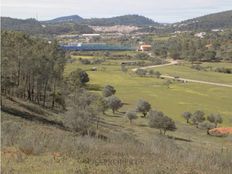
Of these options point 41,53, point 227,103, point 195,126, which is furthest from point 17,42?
point 227,103

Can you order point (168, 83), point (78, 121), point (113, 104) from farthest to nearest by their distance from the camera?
point (168, 83), point (113, 104), point (78, 121)

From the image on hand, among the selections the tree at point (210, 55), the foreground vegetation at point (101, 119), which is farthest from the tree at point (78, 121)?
the tree at point (210, 55)

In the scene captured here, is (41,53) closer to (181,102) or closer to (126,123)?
(126,123)

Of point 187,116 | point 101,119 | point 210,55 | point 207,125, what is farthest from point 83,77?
point 210,55

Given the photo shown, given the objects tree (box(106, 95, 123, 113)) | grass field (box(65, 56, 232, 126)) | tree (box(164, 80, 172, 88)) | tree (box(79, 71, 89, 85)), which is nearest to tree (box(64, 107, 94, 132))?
tree (box(106, 95, 123, 113))

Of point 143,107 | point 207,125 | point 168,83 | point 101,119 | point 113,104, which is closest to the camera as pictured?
point 101,119

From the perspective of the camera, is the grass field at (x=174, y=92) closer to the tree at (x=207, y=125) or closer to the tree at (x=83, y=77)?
the tree at (x=83, y=77)

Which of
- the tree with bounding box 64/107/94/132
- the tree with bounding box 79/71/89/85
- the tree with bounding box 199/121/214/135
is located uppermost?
the tree with bounding box 64/107/94/132

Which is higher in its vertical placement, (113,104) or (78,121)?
(78,121)

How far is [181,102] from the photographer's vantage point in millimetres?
79562

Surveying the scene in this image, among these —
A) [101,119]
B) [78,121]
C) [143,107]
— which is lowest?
[143,107]

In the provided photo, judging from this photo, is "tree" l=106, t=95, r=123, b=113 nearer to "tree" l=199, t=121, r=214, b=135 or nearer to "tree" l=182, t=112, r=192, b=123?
"tree" l=182, t=112, r=192, b=123

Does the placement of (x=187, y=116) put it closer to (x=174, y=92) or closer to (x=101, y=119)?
(x=101, y=119)

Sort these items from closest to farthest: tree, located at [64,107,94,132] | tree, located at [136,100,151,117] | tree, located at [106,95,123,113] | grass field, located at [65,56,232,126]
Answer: tree, located at [64,107,94,132]
tree, located at [106,95,123,113]
tree, located at [136,100,151,117]
grass field, located at [65,56,232,126]
